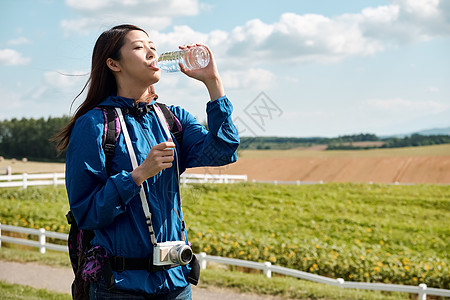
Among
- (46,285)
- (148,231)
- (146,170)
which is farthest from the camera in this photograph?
(46,285)

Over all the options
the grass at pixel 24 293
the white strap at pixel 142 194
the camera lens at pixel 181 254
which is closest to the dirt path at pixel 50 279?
the grass at pixel 24 293

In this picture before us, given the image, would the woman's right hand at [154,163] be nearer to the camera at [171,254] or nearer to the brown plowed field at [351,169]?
the camera at [171,254]

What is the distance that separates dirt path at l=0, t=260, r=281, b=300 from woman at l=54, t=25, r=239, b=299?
6382 mm

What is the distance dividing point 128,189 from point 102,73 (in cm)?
66

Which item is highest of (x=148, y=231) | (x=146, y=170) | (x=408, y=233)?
(x=146, y=170)

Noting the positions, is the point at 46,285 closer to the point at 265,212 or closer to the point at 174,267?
the point at 174,267

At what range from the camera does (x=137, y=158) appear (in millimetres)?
2420

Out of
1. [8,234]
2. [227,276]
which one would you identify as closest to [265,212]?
[8,234]

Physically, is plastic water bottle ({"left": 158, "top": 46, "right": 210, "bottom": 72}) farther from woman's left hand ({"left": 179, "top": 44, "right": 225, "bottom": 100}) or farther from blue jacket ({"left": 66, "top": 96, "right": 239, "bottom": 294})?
blue jacket ({"left": 66, "top": 96, "right": 239, "bottom": 294})

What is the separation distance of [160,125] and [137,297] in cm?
80

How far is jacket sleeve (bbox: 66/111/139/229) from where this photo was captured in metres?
2.27

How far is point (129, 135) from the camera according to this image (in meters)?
2.45

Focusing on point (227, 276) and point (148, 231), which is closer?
point (148, 231)

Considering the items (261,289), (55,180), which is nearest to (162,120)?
(261,289)
